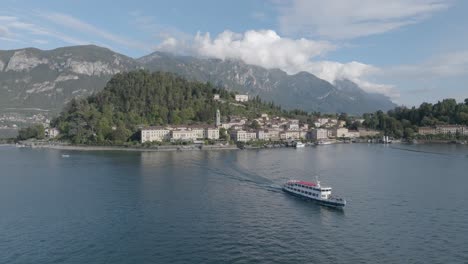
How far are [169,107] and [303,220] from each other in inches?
2002

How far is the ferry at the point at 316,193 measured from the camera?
63.5ft

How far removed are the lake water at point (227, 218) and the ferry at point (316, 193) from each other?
435 mm

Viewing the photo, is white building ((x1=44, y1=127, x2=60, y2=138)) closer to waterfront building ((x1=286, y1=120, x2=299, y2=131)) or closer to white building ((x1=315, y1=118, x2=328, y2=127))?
waterfront building ((x1=286, y1=120, x2=299, y2=131))

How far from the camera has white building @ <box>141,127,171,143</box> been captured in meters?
54.7

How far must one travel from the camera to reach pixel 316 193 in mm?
20688

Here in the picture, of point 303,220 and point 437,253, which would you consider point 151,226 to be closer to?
point 303,220

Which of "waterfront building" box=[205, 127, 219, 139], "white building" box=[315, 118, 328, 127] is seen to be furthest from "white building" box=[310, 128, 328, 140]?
"waterfront building" box=[205, 127, 219, 139]

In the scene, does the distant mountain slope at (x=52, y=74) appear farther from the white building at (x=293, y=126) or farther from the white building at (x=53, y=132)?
the white building at (x=293, y=126)

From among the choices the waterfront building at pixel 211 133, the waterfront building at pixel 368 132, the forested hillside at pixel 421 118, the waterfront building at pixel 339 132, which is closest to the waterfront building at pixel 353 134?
the waterfront building at pixel 368 132

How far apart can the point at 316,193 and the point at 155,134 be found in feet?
125

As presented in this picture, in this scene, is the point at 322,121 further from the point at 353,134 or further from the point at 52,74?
the point at 52,74

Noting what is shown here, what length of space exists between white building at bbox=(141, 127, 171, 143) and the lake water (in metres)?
24.4

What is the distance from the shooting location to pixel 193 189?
76.5 ft

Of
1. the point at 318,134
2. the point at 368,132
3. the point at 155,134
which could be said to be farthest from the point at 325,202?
the point at 368,132
